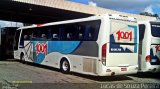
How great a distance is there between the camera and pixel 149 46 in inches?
582

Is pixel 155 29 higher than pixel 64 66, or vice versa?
pixel 155 29

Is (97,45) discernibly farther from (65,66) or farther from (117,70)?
(65,66)

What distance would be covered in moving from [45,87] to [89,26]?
155 inches

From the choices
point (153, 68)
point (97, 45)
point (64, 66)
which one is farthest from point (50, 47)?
point (153, 68)

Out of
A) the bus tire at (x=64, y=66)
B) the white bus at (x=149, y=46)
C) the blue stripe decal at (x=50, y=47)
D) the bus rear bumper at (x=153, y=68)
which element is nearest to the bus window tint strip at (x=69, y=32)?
the blue stripe decal at (x=50, y=47)

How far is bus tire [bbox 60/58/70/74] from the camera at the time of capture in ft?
51.9

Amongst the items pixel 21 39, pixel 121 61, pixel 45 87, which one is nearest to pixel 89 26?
pixel 121 61

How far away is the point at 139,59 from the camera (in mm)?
15078

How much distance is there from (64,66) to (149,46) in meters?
4.37

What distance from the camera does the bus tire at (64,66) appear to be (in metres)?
15.8

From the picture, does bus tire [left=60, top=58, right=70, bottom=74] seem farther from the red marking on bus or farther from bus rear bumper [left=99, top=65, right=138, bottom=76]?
the red marking on bus

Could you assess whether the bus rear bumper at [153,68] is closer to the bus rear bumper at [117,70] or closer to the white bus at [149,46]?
the white bus at [149,46]

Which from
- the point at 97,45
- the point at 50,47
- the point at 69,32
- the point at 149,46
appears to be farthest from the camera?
the point at 50,47

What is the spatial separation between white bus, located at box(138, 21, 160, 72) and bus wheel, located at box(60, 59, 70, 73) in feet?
11.7
